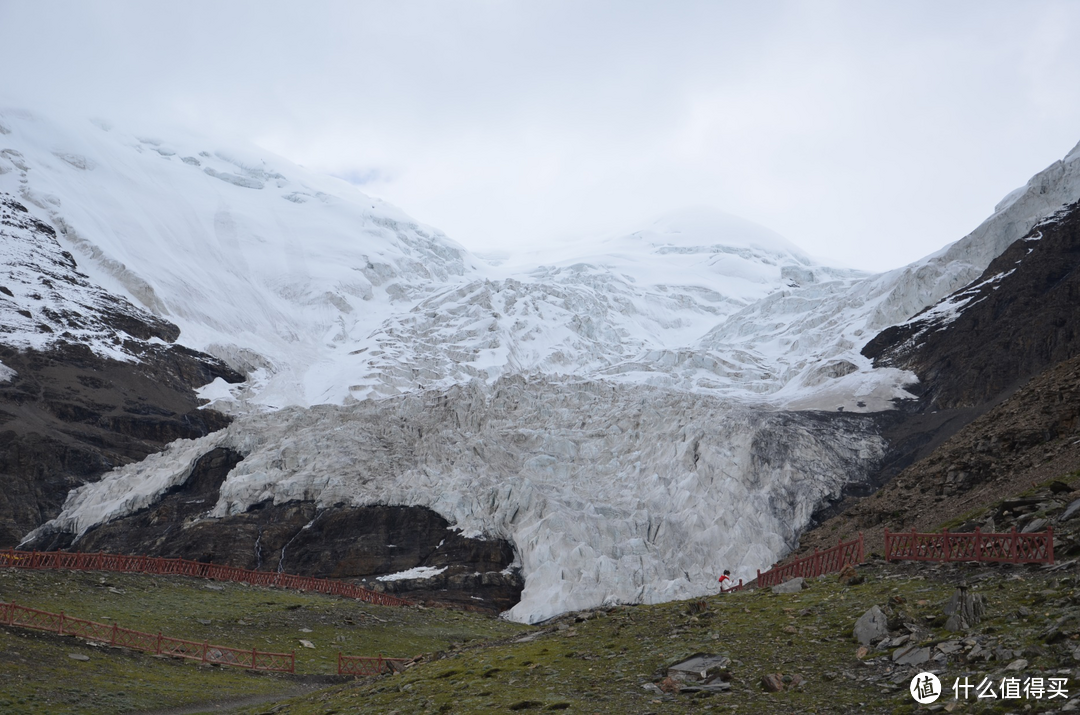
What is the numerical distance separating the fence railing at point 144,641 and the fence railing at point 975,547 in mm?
22574

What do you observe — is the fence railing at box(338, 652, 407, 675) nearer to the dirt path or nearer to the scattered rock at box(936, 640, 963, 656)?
the dirt path

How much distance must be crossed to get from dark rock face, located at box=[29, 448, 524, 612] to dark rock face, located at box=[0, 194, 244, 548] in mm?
19576

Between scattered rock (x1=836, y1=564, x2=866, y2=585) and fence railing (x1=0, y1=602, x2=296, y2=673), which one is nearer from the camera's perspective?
scattered rock (x1=836, y1=564, x2=866, y2=585)

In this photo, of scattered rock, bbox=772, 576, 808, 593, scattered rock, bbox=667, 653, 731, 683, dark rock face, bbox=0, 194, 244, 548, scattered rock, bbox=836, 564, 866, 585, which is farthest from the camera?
dark rock face, bbox=0, 194, 244, 548

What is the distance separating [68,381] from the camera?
12962cm

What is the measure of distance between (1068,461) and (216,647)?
34870 mm

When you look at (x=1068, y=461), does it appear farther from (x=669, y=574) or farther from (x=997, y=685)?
(x=669, y=574)

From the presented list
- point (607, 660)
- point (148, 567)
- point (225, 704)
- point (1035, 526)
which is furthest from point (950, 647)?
point (148, 567)

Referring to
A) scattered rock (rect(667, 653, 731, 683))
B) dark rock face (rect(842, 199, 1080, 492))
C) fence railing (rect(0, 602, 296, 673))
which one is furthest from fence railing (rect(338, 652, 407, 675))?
dark rock face (rect(842, 199, 1080, 492))

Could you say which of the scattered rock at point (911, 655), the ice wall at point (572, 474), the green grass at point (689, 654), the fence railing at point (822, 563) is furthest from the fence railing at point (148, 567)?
the scattered rock at point (911, 655)

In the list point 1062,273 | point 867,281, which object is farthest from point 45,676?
point 867,281

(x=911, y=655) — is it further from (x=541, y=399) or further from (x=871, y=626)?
(x=541, y=399)

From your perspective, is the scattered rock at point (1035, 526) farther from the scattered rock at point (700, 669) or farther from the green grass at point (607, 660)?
the scattered rock at point (700, 669)

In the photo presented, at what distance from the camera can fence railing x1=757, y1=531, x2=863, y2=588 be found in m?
29.3
